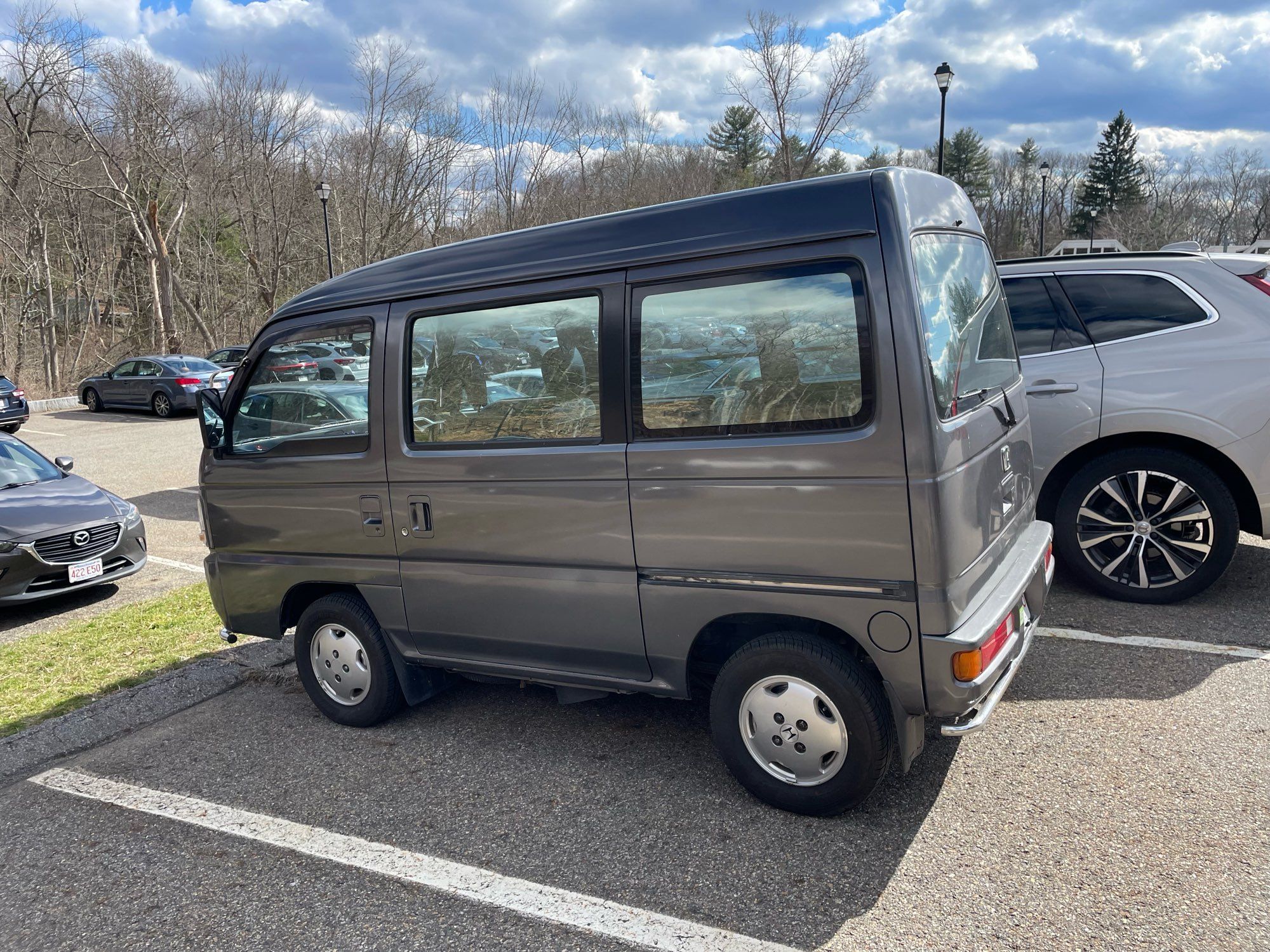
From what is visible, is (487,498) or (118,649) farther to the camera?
(118,649)

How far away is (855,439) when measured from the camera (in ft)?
9.43

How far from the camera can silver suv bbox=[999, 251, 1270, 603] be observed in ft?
16.0

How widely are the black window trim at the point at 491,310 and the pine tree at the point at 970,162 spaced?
79.2 metres

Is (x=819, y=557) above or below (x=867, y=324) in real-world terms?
below

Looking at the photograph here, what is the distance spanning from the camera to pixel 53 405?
2606 cm

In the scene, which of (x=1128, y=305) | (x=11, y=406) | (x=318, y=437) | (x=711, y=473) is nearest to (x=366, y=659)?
(x=318, y=437)

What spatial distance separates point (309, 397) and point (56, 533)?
13.4 ft

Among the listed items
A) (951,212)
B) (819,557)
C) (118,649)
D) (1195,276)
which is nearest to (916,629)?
(819,557)

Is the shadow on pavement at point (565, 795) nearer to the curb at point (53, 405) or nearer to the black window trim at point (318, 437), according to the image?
the black window trim at point (318, 437)

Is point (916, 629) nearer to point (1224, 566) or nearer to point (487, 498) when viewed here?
point (487, 498)

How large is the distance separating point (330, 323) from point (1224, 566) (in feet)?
16.8

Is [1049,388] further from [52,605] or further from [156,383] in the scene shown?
[156,383]

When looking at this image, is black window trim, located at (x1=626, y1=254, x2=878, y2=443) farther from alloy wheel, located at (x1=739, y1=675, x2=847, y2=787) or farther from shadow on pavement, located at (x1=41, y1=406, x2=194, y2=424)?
shadow on pavement, located at (x1=41, y1=406, x2=194, y2=424)

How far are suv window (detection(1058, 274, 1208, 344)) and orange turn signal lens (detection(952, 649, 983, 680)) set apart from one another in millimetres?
3319
